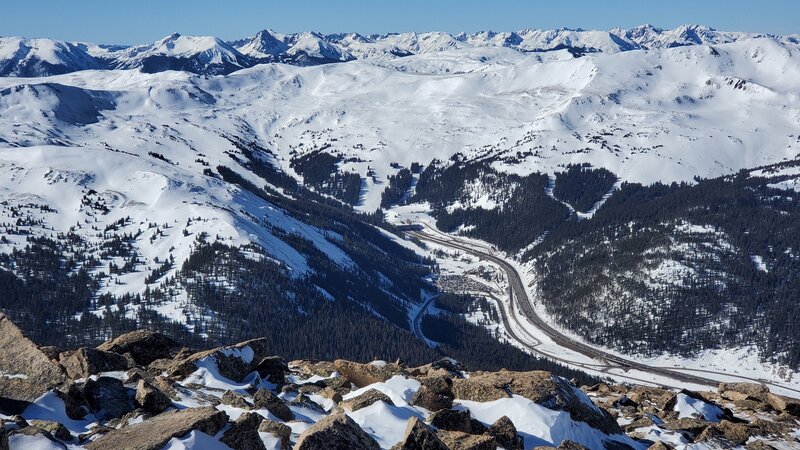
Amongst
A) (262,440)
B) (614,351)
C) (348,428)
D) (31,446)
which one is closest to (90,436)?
(31,446)

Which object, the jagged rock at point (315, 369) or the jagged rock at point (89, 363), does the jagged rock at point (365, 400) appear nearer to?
the jagged rock at point (315, 369)

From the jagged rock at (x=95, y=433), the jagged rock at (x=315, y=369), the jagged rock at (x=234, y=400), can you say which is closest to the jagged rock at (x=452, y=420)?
the jagged rock at (x=234, y=400)

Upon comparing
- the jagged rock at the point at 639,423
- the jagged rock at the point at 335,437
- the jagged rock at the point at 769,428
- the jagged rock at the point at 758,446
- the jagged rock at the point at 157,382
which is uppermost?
the jagged rock at the point at 769,428

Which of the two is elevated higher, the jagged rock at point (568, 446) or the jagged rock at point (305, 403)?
the jagged rock at point (568, 446)

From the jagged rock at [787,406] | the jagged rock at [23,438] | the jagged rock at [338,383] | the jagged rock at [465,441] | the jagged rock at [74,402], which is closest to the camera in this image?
the jagged rock at [23,438]

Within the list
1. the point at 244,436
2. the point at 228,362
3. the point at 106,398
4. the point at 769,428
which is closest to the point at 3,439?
the point at 244,436

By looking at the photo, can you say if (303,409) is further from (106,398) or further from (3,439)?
(3,439)

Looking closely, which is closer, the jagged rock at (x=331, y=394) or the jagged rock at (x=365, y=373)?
the jagged rock at (x=331, y=394)
